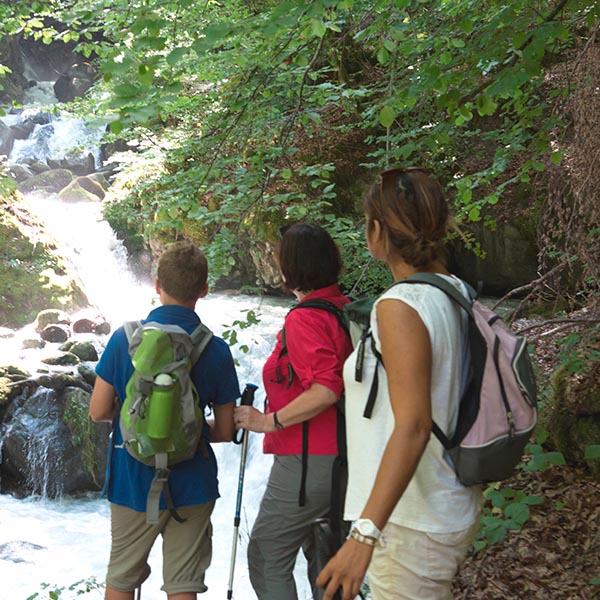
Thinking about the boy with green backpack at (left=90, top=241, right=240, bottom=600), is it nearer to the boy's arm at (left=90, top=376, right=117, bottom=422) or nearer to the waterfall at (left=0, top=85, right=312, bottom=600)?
the boy's arm at (left=90, top=376, right=117, bottom=422)

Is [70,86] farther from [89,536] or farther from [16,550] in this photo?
[16,550]

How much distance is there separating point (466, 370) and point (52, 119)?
83.1 feet

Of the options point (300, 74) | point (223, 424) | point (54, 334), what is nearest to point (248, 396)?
point (223, 424)

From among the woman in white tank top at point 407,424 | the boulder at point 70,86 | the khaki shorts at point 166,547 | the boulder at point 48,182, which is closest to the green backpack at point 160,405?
the khaki shorts at point 166,547

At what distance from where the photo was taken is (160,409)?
226cm

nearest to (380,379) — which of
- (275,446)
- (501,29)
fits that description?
(275,446)

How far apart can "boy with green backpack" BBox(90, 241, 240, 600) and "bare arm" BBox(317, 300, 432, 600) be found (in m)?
1.03

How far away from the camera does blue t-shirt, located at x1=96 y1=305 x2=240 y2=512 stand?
2.45 metres

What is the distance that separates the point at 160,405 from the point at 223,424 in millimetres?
421

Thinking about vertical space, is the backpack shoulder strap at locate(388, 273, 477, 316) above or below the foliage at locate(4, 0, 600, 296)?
below

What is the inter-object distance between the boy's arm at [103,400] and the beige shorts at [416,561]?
1.35 m

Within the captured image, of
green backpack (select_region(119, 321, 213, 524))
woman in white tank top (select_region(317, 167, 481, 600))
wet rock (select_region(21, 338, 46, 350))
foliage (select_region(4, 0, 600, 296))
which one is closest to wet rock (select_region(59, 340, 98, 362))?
wet rock (select_region(21, 338, 46, 350))

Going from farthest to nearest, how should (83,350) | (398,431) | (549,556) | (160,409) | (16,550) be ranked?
(83,350) < (16,550) < (549,556) < (160,409) < (398,431)

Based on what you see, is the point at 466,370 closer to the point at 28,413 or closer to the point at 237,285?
the point at 28,413
